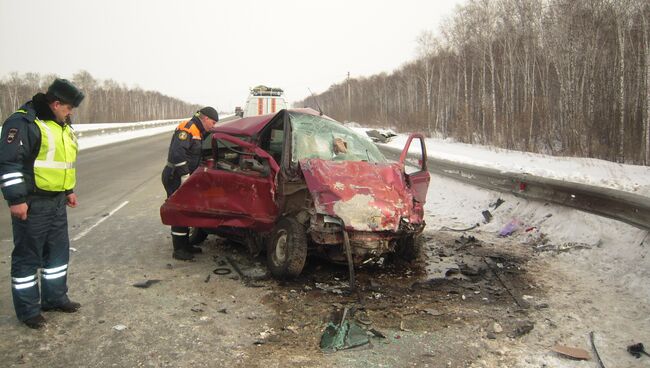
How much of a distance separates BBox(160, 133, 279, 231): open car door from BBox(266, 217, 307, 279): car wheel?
11.4 inches

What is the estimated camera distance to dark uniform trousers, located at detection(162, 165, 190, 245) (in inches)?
206

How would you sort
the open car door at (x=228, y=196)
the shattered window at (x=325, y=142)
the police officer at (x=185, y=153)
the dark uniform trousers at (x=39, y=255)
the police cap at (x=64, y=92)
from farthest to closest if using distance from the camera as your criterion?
the police officer at (x=185, y=153) < the shattered window at (x=325, y=142) < the open car door at (x=228, y=196) < the police cap at (x=64, y=92) < the dark uniform trousers at (x=39, y=255)

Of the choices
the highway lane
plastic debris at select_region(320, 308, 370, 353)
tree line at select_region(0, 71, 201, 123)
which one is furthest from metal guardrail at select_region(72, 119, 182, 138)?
tree line at select_region(0, 71, 201, 123)

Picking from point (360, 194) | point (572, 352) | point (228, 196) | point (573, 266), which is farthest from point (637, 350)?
point (228, 196)

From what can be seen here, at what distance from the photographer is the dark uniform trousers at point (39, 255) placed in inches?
133

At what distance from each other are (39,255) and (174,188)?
7.41 ft

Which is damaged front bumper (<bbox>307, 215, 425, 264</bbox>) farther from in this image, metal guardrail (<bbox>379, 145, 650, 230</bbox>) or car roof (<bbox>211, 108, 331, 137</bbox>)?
metal guardrail (<bbox>379, 145, 650, 230</bbox>)

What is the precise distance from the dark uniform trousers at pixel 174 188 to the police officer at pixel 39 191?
1.56m

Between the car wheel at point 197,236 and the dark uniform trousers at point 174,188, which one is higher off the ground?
the dark uniform trousers at point 174,188

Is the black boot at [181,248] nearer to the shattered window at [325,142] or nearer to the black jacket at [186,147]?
the black jacket at [186,147]

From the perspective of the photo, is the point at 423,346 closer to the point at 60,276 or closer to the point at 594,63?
the point at 60,276

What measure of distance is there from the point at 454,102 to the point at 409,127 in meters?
4.93

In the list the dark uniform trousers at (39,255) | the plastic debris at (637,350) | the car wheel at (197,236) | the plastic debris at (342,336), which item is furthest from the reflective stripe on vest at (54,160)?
the plastic debris at (637,350)

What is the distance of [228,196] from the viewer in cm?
511
